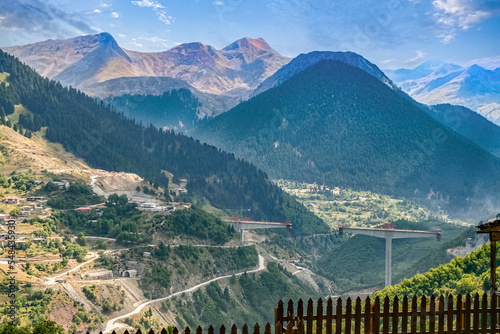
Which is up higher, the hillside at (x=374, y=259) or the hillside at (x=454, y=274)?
the hillside at (x=454, y=274)

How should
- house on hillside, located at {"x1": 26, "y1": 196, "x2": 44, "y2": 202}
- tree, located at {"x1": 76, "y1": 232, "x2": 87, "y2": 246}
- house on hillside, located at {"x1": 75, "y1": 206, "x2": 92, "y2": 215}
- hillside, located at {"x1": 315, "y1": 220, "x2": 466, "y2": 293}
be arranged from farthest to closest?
1. hillside, located at {"x1": 315, "y1": 220, "x2": 466, "y2": 293}
2. house on hillside, located at {"x1": 75, "y1": 206, "x2": 92, "y2": 215}
3. house on hillside, located at {"x1": 26, "y1": 196, "x2": 44, "y2": 202}
4. tree, located at {"x1": 76, "y1": 232, "x2": 87, "y2": 246}

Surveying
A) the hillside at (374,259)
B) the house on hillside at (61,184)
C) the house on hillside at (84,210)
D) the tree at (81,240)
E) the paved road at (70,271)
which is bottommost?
the hillside at (374,259)

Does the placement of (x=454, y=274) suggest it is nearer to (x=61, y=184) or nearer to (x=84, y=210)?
(x=84, y=210)

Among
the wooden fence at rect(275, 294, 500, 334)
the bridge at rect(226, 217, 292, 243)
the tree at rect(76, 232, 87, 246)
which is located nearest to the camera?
the wooden fence at rect(275, 294, 500, 334)

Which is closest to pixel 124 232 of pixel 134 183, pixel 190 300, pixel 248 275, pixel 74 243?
pixel 74 243

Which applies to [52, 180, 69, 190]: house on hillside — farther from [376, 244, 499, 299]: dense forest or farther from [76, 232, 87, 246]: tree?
[376, 244, 499, 299]: dense forest

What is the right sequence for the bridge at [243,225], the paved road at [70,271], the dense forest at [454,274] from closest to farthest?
the dense forest at [454,274]
the paved road at [70,271]
the bridge at [243,225]

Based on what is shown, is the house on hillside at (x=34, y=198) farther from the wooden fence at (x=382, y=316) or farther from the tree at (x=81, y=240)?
the wooden fence at (x=382, y=316)

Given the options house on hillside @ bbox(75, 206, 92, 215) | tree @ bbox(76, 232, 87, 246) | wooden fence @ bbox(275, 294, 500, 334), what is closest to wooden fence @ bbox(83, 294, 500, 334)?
wooden fence @ bbox(275, 294, 500, 334)

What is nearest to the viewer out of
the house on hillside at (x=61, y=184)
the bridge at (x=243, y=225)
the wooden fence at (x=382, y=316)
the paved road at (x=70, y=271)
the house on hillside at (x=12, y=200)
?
the wooden fence at (x=382, y=316)

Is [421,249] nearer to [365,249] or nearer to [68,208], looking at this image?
[365,249]

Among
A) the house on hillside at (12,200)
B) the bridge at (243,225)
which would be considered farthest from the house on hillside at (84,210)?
the bridge at (243,225)

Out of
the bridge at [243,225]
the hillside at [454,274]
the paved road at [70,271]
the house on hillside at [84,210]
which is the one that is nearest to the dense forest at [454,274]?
the hillside at [454,274]

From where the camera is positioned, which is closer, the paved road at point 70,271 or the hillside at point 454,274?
the hillside at point 454,274
